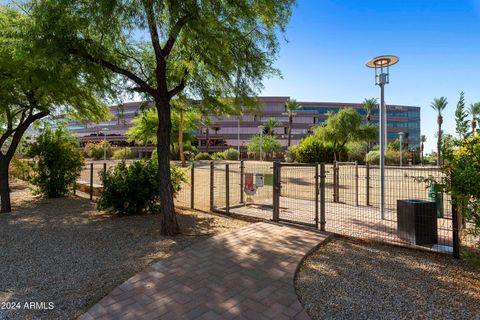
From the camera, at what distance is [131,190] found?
7.88 m

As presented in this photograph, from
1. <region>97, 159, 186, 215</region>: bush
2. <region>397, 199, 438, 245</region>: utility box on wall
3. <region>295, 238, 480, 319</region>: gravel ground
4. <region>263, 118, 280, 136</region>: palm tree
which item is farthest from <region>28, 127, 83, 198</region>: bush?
<region>263, 118, 280, 136</region>: palm tree

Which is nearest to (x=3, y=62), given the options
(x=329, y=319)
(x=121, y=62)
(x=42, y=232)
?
(x=121, y=62)

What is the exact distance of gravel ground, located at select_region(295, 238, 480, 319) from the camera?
3156 mm

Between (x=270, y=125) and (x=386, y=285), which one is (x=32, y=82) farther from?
(x=270, y=125)

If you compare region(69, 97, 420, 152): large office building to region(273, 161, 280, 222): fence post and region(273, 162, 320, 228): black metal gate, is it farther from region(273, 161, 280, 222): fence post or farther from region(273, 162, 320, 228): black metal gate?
region(273, 161, 280, 222): fence post

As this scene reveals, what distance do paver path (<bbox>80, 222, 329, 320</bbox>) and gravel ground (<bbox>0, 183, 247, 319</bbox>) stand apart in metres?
0.38

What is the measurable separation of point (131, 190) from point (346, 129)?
21.3m

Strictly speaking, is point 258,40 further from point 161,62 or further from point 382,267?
point 382,267

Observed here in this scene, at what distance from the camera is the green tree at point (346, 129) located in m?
24.7

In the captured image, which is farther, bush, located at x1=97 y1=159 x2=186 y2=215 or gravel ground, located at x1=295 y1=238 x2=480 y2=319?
bush, located at x1=97 y1=159 x2=186 y2=215

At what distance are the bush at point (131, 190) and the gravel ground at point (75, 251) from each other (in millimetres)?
394

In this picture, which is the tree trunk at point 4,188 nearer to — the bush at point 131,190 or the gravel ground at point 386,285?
the bush at point 131,190

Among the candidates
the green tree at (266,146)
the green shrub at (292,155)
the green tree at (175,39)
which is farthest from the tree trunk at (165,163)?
the green tree at (266,146)

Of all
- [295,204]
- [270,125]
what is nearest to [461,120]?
[295,204]
